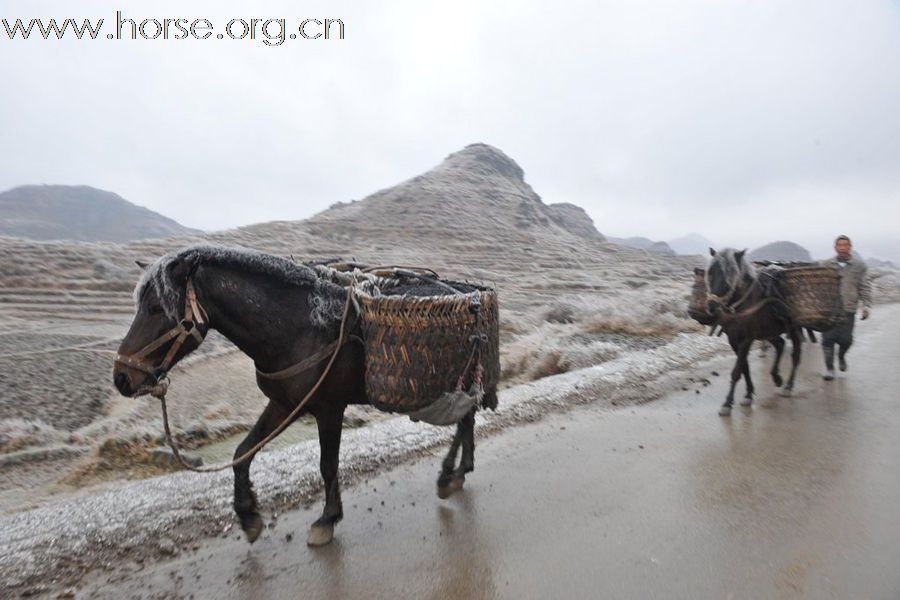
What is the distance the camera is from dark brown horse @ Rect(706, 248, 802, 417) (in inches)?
238

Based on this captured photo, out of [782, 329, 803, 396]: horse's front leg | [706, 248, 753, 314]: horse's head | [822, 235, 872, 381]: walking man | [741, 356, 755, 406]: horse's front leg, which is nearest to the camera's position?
[706, 248, 753, 314]: horse's head

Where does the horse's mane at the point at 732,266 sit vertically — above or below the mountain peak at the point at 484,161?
below

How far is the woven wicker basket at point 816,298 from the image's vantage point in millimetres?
6105

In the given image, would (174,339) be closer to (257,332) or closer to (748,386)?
(257,332)

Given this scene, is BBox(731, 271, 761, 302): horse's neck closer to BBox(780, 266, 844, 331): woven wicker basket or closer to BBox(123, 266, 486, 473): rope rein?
BBox(780, 266, 844, 331): woven wicker basket

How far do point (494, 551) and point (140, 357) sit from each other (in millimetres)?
2317

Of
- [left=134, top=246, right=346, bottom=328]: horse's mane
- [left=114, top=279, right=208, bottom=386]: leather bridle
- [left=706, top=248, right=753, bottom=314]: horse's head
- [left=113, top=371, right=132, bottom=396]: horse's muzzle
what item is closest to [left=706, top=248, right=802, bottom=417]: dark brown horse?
[left=706, top=248, right=753, bottom=314]: horse's head

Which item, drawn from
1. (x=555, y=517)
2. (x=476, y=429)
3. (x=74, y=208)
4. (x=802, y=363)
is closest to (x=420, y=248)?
(x=802, y=363)

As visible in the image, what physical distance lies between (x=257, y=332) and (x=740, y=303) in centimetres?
570

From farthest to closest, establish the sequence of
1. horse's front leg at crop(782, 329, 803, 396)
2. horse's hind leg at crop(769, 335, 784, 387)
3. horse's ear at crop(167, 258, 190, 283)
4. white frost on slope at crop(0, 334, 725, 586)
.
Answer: horse's hind leg at crop(769, 335, 784, 387), horse's front leg at crop(782, 329, 803, 396), white frost on slope at crop(0, 334, 725, 586), horse's ear at crop(167, 258, 190, 283)

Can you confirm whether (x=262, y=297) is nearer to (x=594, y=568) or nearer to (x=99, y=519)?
(x=99, y=519)

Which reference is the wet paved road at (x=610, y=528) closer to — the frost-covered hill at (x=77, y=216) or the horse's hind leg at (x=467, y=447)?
the horse's hind leg at (x=467, y=447)

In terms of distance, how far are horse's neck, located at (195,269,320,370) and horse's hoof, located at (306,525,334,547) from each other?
41.5 inches

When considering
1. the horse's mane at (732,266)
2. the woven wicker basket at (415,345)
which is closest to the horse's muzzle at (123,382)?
the woven wicker basket at (415,345)
